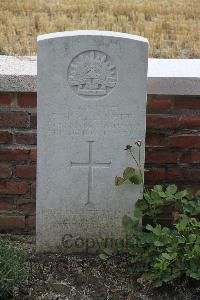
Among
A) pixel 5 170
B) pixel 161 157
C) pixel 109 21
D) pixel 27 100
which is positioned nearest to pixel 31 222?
pixel 5 170

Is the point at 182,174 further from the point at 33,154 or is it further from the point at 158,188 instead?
the point at 33,154

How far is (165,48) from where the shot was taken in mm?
5527

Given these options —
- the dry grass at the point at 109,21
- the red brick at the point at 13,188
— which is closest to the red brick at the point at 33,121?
the red brick at the point at 13,188

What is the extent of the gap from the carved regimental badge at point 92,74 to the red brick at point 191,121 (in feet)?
1.75

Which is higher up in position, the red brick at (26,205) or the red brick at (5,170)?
the red brick at (5,170)

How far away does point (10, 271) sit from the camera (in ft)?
10.6

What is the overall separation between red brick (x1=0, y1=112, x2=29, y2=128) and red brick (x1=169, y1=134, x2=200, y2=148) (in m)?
0.80

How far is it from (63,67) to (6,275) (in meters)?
1.03

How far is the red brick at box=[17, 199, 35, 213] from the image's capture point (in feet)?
12.8

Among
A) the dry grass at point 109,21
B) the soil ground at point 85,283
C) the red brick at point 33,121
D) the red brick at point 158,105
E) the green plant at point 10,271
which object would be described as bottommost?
the soil ground at point 85,283

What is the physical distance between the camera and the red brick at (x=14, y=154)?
3.80m

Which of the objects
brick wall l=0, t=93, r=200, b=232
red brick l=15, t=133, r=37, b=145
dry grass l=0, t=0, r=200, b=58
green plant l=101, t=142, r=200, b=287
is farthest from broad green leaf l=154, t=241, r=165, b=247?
dry grass l=0, t=0, r=200, b=58

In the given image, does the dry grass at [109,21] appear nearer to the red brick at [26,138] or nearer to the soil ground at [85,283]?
the red brick at [26,138]

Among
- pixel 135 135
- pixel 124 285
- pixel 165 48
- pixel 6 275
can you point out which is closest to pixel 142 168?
pixel 135 135
